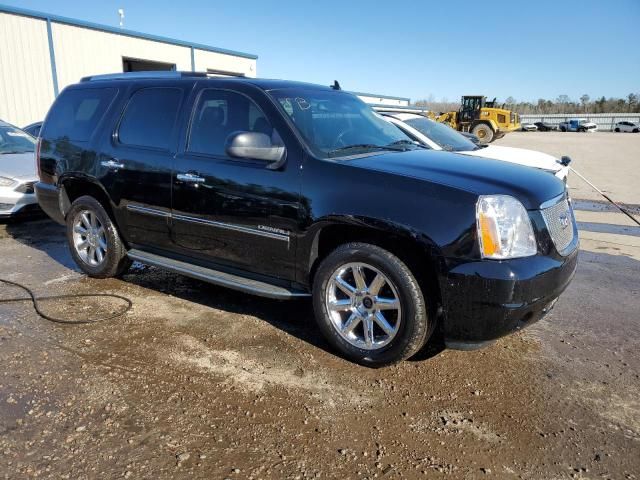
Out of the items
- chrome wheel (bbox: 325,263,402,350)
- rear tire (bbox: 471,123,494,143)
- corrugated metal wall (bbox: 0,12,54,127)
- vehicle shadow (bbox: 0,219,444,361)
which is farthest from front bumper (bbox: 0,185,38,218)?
rear tire (bbox: 471,123,494,143)

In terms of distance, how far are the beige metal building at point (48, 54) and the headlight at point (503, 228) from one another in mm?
11582

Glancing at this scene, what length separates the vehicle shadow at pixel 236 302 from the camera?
3.87m

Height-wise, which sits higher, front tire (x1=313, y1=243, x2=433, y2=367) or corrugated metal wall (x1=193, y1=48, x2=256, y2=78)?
corrugated metal wall (x1=193, y1=48, x2=256, y2=78)

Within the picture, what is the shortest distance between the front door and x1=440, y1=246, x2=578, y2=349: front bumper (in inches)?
47.8

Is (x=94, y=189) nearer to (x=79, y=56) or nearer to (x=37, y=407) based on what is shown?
(x=37, y=407)

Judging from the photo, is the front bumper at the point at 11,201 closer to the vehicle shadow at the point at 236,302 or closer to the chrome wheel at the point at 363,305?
the vehicle shadow at the point at 236,302

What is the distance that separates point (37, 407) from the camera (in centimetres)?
286

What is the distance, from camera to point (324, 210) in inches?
132

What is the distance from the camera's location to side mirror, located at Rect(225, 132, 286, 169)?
3465 mm

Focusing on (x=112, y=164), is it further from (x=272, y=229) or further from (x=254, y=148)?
(x=272, y=229)

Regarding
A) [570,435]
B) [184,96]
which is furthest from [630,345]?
[184,96]

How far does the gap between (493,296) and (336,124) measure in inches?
76.5

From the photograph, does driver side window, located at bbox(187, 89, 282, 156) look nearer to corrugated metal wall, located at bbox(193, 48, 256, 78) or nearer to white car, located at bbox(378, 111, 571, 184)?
white car, located at bbox(378, 111, 571, 184)

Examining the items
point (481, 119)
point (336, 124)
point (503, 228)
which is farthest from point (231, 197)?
point (481, 119)
